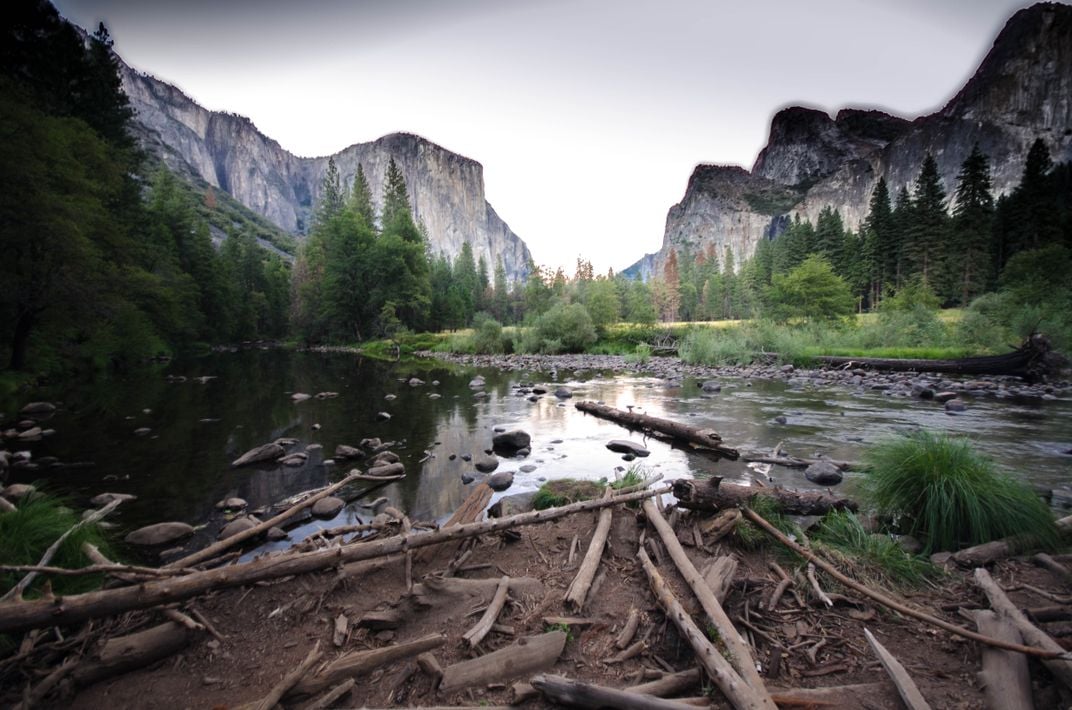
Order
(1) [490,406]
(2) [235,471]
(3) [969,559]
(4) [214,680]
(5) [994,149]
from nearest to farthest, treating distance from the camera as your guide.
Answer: (4) [214,680], (3) [969,559], (2) [235,471], (1) [490,406], (5) [994,149]

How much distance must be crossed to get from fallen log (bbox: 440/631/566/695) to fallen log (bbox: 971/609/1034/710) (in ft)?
8.45

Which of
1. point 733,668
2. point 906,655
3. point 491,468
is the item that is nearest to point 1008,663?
point 906,655

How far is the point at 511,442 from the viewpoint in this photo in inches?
435

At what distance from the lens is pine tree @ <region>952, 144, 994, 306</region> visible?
4503cm

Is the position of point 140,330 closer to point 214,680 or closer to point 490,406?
point 490,406

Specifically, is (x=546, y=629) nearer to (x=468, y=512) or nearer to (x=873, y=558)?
(x=468, y=512)

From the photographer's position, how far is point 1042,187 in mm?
43250

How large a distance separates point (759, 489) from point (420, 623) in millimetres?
4526

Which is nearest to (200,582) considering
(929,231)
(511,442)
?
(511,442)

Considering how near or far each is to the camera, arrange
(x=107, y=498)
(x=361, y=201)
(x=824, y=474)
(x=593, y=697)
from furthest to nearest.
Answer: (x=361, y=201) < (x=824, y=474) < (x=107, y=498) < (x=593, y=697)

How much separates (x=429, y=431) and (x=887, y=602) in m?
11.1

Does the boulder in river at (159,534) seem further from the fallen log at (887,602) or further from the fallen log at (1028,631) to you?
the fallen log at (1028,631)

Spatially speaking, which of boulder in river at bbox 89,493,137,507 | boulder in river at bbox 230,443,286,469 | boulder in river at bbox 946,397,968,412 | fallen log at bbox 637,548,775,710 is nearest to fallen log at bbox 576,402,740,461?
fallen log at bbox 637,548,775,710

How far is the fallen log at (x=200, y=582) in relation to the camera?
9.29 ft
